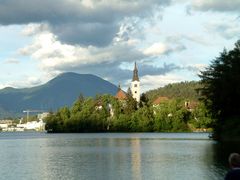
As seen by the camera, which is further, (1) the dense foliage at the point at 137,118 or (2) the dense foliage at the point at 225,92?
(1) the dense foliage at the point at 137,118

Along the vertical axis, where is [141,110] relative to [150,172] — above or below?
above

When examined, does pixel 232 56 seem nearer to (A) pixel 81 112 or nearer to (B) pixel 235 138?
(B) pixel 235 138

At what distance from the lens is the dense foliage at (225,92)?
80.4 metres

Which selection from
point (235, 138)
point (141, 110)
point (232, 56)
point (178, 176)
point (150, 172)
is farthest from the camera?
point (141, 110)

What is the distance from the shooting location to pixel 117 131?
194 m

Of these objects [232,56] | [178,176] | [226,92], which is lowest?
[178,176]

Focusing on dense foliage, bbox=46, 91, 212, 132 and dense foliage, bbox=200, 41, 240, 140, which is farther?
dense foliage, bbox=46, 91, 212, 132

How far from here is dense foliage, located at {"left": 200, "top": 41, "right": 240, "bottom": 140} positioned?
80412 millimetres

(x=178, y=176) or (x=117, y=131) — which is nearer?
(x=178, y=176)

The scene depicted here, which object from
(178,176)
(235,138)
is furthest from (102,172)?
(235,138)

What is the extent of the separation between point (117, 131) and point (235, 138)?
118 meters

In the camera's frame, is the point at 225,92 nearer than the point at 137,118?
Yes

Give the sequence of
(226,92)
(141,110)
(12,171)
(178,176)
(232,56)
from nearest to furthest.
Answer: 1. (178,176)
2. (12,171)
3. (226,92)
4. (232,56)
5. (141,110)

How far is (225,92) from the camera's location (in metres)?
82.6
